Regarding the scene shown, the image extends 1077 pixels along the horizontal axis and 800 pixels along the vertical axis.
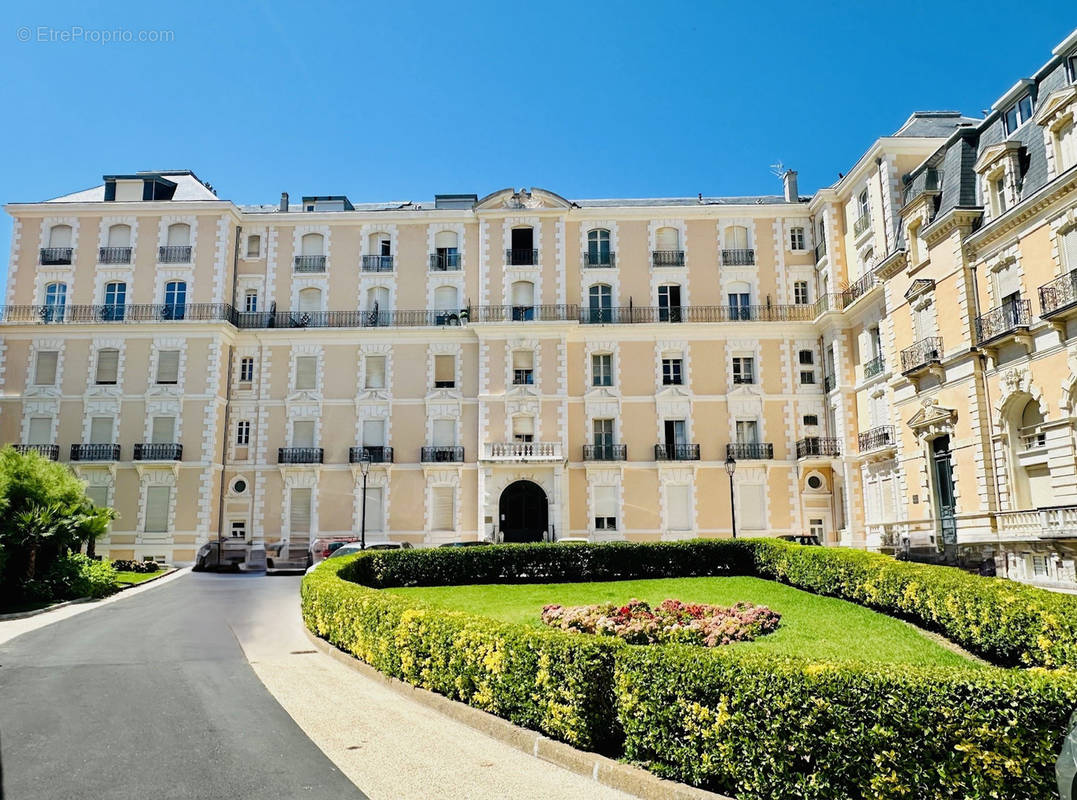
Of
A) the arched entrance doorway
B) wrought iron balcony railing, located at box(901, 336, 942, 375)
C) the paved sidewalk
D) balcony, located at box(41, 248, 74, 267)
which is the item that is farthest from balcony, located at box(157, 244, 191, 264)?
wrought iron balcony railing, located at box(901, 336, 942, 375)

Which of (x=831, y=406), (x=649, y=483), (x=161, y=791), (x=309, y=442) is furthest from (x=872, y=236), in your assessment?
(x=161, y=791)

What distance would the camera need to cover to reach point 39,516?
21.3m

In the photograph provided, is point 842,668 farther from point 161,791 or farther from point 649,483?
point 649,483

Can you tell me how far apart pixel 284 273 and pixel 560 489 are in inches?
666

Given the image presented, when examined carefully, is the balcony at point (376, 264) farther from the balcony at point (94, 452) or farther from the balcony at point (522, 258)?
the balcony at point (94, 452)

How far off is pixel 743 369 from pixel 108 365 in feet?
95.3

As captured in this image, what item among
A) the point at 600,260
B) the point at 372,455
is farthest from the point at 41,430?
the point at 600,260

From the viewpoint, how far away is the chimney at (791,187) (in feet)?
131

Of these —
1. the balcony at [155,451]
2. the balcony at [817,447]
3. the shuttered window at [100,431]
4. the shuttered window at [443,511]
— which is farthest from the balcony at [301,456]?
the balcony at [817,447]

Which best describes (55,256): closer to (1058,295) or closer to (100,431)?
(100,431)

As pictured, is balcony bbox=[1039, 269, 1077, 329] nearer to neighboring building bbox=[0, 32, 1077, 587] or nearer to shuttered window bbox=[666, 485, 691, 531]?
neighboring building bbox=[0, 32, 1077, 587]

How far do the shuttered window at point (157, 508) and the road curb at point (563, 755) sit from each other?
28.4 m

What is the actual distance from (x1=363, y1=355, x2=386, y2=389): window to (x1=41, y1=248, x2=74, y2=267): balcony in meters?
15.0

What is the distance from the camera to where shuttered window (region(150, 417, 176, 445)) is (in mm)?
36156
